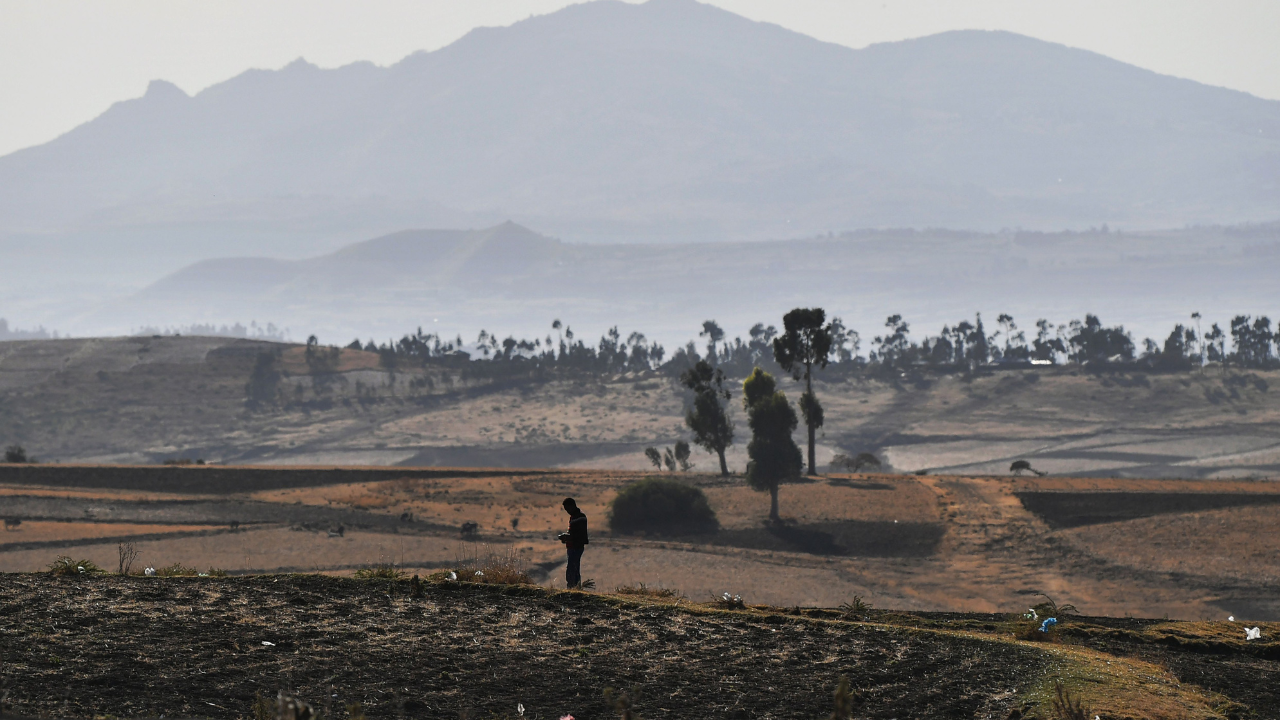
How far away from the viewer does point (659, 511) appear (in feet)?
193

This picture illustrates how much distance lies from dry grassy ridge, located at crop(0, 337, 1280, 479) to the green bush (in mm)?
76045

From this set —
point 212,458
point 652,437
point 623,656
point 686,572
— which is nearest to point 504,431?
point 652,437

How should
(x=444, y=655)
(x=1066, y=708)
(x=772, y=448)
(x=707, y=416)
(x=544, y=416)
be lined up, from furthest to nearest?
1. (x=544, y=416)
2. (x=707, y=416)
3. (x=772, y=448)
4. (x=444, y=655)
5. (x=1066, y=708)

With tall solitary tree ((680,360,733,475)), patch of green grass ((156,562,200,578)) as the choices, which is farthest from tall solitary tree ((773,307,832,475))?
patch of green grass ((156,562,200,578))

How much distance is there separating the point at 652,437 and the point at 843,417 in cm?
3258

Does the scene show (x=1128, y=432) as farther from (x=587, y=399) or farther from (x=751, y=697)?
(x=751, y=697)

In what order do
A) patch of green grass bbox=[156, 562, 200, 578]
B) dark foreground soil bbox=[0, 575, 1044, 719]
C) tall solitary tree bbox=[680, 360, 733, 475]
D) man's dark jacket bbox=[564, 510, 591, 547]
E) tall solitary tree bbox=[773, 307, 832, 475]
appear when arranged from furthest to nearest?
1. tall solitary tree bbox=[680, 360, 733, 475]
2. tall solitary tree bbox=[773, 307, 832, 475]
3. man's dark jacket bbox=[564, 510, 591, 547]
4. patch of green grass bbox=[156, 562, 200, 578]
5. dark foreground soil bbox=[0, 575, 1044, 719]

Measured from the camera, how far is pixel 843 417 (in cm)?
16888

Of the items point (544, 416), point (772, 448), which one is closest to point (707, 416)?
point (772, 448)

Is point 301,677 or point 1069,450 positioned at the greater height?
point 301,677

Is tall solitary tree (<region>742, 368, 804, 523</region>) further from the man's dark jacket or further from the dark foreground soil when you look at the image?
the dark foreground soil

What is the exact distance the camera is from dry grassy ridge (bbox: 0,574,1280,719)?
13.0 metres

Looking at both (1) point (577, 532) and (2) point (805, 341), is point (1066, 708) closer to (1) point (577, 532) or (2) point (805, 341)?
(1) point (577, 532)

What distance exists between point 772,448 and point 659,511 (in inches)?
290
